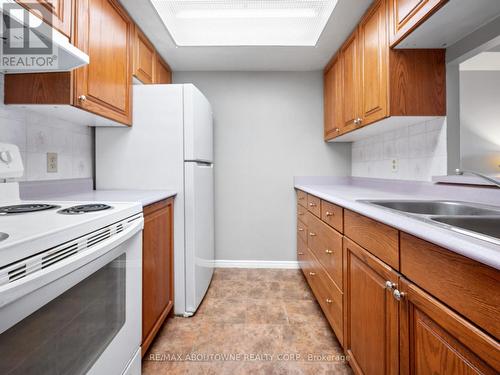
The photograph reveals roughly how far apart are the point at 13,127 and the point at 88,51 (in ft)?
1.73

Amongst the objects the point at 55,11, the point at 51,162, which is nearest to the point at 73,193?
the point at 51,162

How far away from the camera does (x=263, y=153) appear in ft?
9.27

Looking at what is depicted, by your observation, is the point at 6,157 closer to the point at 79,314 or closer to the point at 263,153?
the point at 79,314

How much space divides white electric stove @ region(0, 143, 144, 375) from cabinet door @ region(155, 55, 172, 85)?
1.44m

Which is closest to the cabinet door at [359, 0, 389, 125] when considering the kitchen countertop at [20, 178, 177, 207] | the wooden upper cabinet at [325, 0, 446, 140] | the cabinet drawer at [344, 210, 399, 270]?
the wooden upper cabinet at [325, 0, 446, 140]

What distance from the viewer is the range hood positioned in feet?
2.93

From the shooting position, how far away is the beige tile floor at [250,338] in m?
1.40

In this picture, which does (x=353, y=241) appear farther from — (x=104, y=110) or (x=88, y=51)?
(x=88, y=51)

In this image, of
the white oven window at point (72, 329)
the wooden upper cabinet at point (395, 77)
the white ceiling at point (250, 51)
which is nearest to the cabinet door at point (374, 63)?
the wooden upper cabinet at point (395, 77)

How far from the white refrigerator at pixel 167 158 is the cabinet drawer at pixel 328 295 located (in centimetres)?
88

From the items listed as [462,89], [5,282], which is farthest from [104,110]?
[462,89]

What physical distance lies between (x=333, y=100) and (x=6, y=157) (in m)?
2.36

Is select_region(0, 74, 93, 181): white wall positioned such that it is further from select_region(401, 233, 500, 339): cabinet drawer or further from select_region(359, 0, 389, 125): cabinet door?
select_region(359, 0, 389, 125): cabinet door

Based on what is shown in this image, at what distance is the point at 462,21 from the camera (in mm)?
1229
